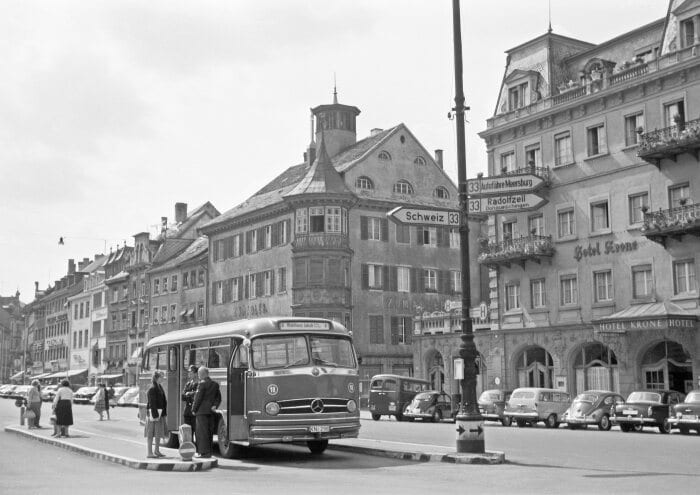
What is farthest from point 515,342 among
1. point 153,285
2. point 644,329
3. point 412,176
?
point 153,285

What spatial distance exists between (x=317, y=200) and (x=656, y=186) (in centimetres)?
2443

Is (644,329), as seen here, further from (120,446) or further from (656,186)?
(120,446)

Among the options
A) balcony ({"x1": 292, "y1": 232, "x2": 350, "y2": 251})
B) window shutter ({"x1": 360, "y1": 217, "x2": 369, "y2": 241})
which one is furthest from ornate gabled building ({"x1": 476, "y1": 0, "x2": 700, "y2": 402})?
window shutter ({"x1": 360, "y1": 217, "x2": 369, "y2": 241})

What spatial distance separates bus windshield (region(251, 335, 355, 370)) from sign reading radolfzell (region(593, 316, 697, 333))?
2102 centimetres

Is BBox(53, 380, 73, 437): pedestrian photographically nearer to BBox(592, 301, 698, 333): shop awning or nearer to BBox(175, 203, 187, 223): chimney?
BBox(592, 301, 698, 333): shop awning

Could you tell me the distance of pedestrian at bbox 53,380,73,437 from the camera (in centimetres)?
2588

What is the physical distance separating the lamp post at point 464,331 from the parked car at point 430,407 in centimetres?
2372

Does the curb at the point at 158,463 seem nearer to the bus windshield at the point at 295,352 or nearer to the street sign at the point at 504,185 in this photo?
the bus windshield at the point at 295,352

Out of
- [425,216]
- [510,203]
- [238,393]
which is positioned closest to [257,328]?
[238,393]

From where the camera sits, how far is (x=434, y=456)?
60.0ft

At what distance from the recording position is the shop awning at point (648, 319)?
121 feet

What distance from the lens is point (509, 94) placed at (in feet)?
158

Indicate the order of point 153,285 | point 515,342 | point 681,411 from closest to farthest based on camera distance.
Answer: point 681,411
point 515,342
point 153,285

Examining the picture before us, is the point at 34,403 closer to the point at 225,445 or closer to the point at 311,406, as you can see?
the point at 225,445
